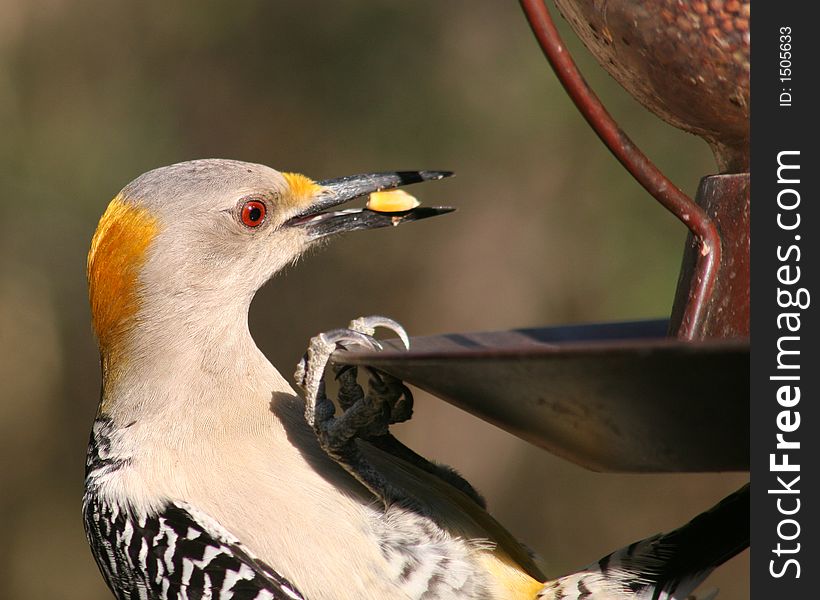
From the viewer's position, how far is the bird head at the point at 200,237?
10.9 feet

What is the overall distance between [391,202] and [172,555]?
1.22 metres

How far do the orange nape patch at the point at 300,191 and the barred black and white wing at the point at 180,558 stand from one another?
104cm

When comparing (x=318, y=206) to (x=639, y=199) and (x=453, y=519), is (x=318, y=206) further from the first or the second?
(x=639, y=199)

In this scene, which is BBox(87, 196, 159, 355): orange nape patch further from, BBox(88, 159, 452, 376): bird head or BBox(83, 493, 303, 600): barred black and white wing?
BBox(83, 493, 303, 600): barred black and white wing

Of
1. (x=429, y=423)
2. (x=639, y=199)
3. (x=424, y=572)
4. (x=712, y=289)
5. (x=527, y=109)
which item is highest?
(x=527, y=109)

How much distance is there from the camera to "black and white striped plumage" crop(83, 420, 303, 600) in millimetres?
2904

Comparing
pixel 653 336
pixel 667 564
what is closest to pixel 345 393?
pixel 653 336

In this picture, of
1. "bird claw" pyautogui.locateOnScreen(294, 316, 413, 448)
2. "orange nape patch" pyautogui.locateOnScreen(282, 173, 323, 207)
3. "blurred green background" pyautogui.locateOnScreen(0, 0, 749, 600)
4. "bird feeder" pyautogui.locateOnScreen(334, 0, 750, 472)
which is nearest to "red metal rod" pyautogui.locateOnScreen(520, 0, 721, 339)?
"bird feeder" pyautogui.locateOnScreen(334, 0, 750, 472)

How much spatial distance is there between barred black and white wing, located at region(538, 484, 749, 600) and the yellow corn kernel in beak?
1192 mm

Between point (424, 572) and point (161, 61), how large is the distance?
5193 millimetres

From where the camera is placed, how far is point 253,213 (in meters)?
3.44

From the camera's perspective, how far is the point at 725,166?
9.54 ft

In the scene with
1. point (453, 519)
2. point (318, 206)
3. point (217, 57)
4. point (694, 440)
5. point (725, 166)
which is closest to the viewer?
point (694, 440)
